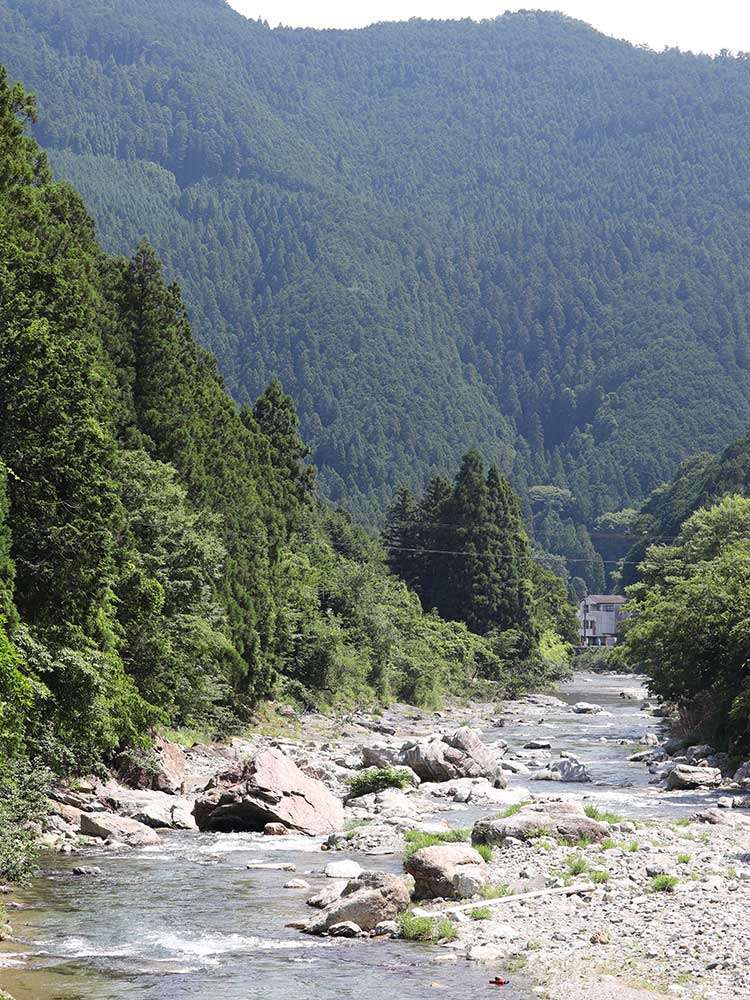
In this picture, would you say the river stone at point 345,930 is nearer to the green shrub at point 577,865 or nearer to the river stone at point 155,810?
the green shrub at point 577,865

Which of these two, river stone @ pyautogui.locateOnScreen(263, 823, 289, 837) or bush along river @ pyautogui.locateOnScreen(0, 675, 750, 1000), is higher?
bush along river @ pyautogui.locateOnScreen(0, 675, 750, 1000)

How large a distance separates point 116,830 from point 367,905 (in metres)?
11.1

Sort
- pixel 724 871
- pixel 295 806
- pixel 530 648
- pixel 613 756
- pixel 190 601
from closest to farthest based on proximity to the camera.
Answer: pixel 724 871 → pixel 295 806 → pixel 190 601 → pixel 613 756 → pixel 530 648

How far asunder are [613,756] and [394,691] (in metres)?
32.7

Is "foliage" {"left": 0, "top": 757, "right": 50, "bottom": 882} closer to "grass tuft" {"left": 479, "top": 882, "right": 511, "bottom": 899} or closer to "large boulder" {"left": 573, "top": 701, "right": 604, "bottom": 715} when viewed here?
"grass tuft" {"left": 479, "top": 882, "right": 511, "bottom": 899}

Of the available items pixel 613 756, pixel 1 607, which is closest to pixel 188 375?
pixel 613 756

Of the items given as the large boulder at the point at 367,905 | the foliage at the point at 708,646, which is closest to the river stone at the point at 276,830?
the large boulder at the point at 367,905

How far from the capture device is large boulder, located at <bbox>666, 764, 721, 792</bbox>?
4259cm

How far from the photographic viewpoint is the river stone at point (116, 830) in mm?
31453

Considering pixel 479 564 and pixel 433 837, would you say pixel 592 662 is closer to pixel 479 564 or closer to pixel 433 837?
pixel 479 564

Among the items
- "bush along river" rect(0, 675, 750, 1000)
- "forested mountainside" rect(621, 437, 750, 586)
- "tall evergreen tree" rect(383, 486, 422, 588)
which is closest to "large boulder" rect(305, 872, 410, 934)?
"bush along river" rect(0, 675, 750, 1000)

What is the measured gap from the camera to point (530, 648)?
11488 cm

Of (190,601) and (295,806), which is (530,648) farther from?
(295,806)

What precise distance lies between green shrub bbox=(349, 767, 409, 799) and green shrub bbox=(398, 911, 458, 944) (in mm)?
18077
